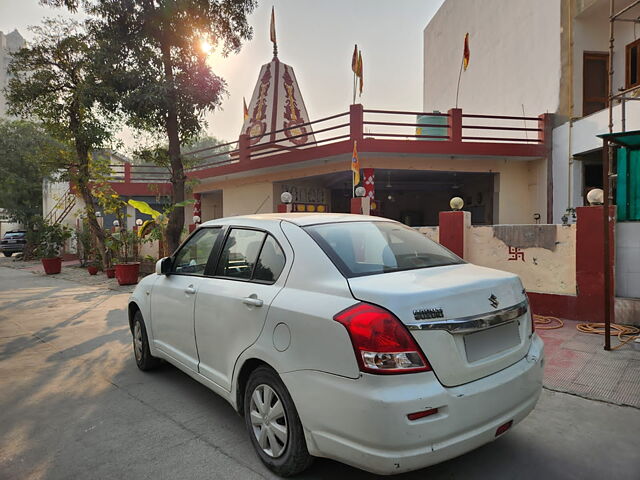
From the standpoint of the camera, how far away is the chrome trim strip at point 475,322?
2023mm

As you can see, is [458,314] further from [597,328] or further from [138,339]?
[597,328]

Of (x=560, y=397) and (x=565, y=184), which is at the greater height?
(x=565, y=184)

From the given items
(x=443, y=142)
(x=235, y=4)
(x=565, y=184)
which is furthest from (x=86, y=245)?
(x=565, y=184)

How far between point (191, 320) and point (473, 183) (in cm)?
1582

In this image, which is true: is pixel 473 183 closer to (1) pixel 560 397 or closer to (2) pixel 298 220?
(1) pixel 560 397

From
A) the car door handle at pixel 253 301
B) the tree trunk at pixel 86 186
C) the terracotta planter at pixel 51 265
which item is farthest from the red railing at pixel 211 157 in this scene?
the car door handle at pixel 253 301

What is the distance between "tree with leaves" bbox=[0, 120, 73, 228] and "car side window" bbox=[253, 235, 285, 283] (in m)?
25.8

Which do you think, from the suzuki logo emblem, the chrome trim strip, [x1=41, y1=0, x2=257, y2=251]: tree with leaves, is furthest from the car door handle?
[x1=41, y1=0, x2=257, y2=251]: tree with leaves

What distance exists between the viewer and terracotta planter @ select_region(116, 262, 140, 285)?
37.5 feet

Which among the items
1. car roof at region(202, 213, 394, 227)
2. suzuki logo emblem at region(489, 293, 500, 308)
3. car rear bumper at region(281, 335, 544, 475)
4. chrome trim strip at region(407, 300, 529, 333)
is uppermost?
car roof at region(202, 213, 394, 227)

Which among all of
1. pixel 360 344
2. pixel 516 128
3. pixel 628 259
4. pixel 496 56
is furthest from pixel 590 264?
pixel 496 56

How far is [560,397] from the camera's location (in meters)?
3.53

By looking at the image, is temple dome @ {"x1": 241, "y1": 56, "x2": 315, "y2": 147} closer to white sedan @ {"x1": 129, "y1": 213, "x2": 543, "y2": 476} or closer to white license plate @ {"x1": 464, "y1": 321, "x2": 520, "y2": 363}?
white sedan @ {"x1": 129, "y1": 213, "x2": 543, "y2": 476}

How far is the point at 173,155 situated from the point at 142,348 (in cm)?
730
